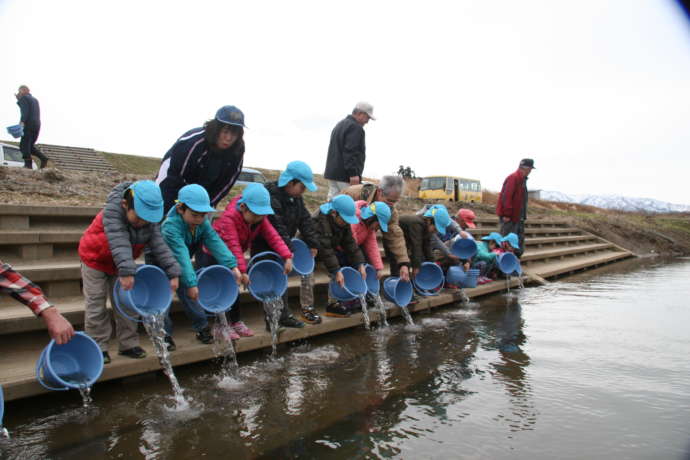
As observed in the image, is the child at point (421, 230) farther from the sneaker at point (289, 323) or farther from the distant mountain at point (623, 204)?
the distant mountain at point (623, 204)

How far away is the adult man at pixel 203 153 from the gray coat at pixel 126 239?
676mm

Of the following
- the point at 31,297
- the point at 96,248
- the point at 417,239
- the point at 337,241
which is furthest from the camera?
the point at 417,239

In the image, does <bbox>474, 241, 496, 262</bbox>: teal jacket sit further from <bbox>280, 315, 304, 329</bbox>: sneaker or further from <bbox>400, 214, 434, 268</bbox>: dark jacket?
<bbox>280, 315, 304, 329</bbox>: sneaker

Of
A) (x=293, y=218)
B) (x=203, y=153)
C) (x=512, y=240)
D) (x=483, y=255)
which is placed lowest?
(x=483, y=255)

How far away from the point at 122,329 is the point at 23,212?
2.27 meters

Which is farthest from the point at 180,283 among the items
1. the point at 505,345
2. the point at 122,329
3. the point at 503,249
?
A: the point at 503,249

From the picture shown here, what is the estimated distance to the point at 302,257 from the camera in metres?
5.15

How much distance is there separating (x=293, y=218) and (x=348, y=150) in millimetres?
1563

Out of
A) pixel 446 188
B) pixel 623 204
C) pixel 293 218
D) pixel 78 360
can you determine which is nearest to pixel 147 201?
pixel 78 360

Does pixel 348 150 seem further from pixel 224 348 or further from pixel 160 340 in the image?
pixel 160 340

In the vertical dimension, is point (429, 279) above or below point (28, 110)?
below

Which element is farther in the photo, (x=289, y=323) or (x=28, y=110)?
(x=28, y=110)

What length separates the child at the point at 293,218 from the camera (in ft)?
15.5

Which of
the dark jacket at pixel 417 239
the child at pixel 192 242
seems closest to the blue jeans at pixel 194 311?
the child at pixel 192 242
